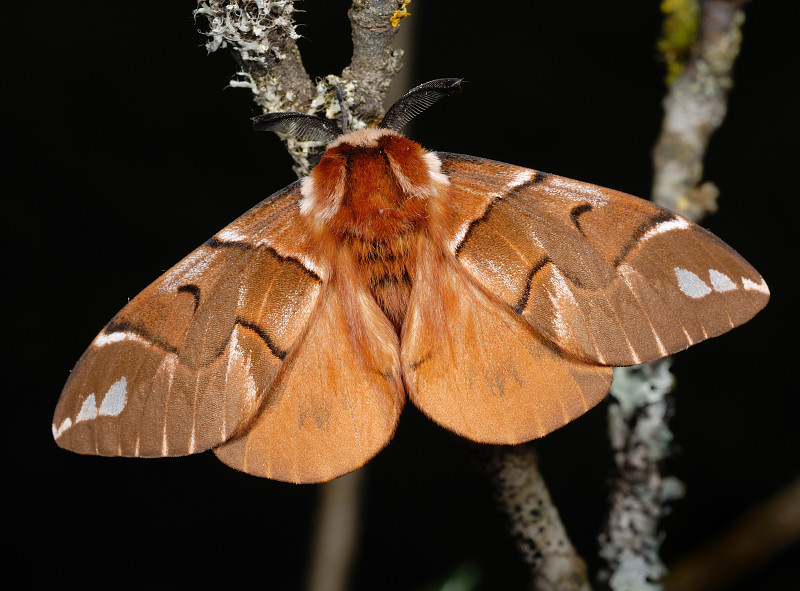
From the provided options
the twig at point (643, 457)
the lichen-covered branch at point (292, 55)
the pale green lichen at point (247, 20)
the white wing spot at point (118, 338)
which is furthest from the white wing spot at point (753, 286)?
the white wing spot at point (118, 338)

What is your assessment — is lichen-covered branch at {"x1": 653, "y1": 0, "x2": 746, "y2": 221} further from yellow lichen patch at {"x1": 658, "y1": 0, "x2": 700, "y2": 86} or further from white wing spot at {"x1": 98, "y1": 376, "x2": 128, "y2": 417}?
white wing spot at {"x1": 98, "y1": 376, "x2": 128, "y2": 417}

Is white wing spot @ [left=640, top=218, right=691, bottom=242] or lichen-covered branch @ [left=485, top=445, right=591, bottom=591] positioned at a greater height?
white wing spot @ [left=640, top=218, right=691, bottom=242]

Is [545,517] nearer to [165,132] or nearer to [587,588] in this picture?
[587,588]

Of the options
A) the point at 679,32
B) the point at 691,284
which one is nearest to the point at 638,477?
the point at 691,284

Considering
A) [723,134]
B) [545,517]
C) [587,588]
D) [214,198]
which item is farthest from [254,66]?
[723,134]

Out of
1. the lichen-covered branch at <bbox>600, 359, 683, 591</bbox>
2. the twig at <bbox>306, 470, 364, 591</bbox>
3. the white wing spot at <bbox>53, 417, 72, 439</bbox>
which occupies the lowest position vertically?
the twig at <bbox>306, 470, 364, 591</bbox>

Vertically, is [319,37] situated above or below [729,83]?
above

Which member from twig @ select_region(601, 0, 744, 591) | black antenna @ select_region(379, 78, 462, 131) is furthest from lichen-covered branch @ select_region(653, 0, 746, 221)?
black antenna @ select_region(379, 78, 462, 131)
